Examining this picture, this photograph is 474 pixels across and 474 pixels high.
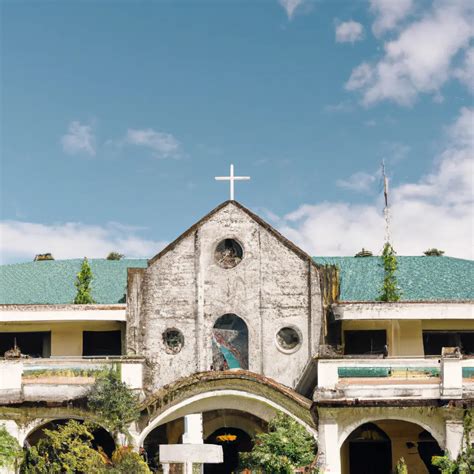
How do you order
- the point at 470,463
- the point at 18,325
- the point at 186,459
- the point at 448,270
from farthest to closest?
the point at 448,270, the point at 18,325, the point at 470,463, the point at 186,459

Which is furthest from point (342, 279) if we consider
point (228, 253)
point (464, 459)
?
point (464, 459)

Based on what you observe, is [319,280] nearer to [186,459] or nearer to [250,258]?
[250,258]

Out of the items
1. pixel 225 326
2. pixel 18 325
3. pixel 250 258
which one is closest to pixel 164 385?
pixel 225 326

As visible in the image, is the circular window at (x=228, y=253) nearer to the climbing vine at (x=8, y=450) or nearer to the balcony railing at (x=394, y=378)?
the balcony railing at (x=394, y=378)

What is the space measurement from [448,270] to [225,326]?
876 cm

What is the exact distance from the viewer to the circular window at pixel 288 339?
23844mm

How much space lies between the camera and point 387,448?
25156mm

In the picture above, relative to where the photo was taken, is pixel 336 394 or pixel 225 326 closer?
pixel 336 394

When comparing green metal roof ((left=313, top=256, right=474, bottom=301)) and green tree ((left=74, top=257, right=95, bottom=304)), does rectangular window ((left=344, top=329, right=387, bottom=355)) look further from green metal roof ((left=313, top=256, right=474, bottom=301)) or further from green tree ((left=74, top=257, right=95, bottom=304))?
green tree ((left=74, top=257, right=95, bottom=304))

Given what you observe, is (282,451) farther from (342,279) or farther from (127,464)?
(342,279)

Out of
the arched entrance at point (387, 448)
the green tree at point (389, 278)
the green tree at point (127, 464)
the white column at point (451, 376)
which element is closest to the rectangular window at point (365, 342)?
the green tree at point (389, 278)

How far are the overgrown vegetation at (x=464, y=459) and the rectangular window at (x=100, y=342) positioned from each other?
10806 mm

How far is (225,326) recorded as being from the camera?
954 inches

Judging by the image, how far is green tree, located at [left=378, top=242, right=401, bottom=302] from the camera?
25.9 metres
